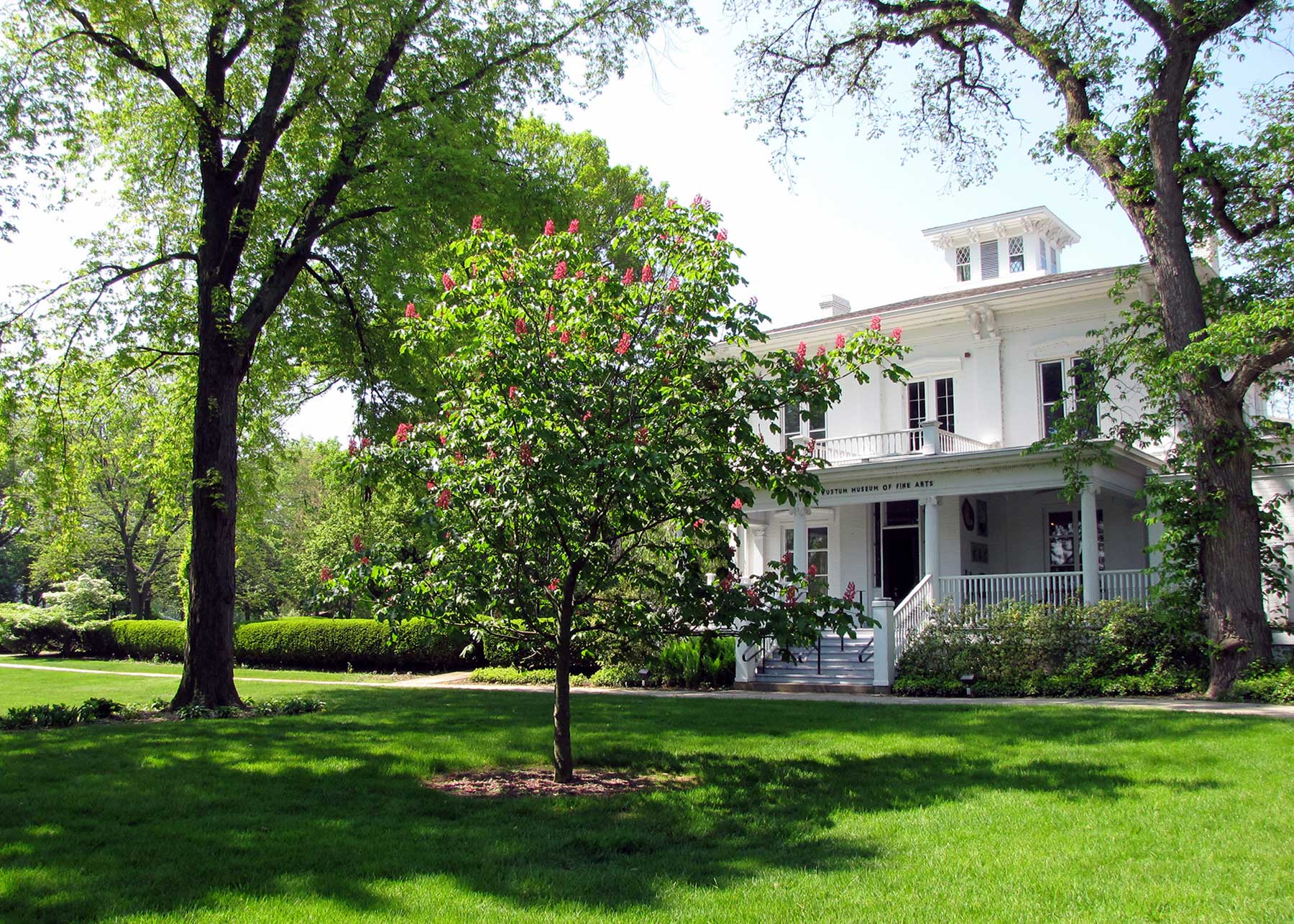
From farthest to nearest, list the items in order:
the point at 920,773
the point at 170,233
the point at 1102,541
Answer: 1. the point at 1102,541
2. the point at 170,233
3. the point at 920,773

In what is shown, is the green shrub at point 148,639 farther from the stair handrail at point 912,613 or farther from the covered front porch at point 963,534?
the stair handrail at point 912,613

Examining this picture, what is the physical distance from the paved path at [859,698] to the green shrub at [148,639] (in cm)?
729

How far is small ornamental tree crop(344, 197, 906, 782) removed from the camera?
757 cm

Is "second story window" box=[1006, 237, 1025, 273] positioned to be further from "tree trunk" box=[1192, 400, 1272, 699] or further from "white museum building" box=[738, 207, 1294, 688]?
"tree trunk" box=[1192, 400, 1272, 699]

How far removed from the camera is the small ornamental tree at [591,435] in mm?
7574

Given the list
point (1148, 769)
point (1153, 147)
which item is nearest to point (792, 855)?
point (1148, 769)

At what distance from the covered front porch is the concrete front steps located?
78cm

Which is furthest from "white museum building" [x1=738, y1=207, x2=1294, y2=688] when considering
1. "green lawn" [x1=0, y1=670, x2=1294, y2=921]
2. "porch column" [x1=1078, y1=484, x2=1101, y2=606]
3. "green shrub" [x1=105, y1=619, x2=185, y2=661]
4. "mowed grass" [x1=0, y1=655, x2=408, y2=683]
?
"green shrub" [x1=105, y1=619, x2=185, y2=661]

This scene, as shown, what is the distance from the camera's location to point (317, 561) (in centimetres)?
3538

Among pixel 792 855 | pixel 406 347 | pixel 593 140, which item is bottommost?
pixel 792 855

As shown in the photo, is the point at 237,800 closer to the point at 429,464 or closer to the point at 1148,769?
the point at 429,464

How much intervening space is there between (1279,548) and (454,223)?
45.9 ft

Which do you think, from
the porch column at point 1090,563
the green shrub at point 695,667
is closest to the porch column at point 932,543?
the porch column at point 1090,563

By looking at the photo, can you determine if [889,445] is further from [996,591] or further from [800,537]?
[996,591]
